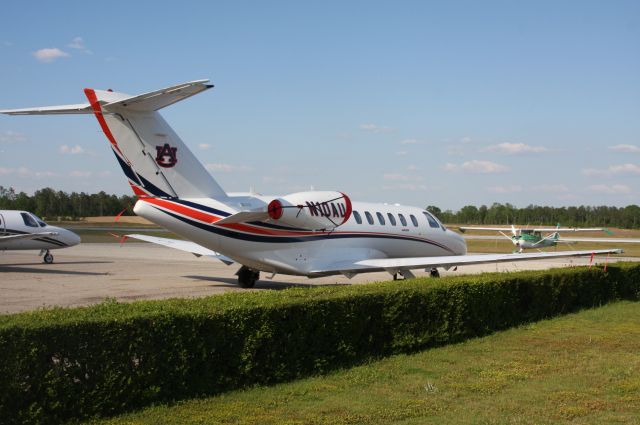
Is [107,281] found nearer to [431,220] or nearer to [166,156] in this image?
[166,156]

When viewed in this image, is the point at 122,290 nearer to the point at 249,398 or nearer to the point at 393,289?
the point at 393,289

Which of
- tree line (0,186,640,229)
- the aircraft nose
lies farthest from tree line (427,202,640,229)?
the aircraft nose

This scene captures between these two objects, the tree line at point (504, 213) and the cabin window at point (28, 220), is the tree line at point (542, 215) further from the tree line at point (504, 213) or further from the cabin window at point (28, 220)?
the cabin window at point (28, 220)

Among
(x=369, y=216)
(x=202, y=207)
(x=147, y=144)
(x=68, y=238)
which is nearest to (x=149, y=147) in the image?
(x=147, y=144)

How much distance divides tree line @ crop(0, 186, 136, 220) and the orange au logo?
3271 inches

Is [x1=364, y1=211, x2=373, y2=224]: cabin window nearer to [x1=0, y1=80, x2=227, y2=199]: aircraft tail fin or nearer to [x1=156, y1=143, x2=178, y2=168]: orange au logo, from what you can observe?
[x1=0, y1=80, x2=227, y2=199]: aircraft tail fin

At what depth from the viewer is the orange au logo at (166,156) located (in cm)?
1711

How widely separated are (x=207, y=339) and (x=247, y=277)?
1373 centimetres

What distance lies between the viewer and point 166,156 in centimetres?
1727

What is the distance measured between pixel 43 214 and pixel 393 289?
99621mm

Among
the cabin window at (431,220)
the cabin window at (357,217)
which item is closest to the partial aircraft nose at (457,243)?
the cabin window at (431,220)

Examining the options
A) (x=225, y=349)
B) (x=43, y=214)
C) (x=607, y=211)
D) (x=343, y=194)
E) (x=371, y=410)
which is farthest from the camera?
(x=607, y=211)

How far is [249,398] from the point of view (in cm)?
775

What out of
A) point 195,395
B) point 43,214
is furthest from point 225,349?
point 43,214
